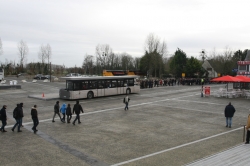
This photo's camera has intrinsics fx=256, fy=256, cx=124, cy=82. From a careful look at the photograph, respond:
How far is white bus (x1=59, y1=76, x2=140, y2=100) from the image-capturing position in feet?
84.4

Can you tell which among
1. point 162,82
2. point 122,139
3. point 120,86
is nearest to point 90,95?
point 120,86

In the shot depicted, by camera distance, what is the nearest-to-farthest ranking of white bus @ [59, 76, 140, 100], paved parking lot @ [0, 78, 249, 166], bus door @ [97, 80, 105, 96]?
paved parking lot @ [0, 78, 249, 166]
white bus @ [59, 76, 140, 100]
bus door @ [97, 80, 105, 96]

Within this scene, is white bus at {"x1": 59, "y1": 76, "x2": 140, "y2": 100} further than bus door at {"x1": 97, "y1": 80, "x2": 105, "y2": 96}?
No

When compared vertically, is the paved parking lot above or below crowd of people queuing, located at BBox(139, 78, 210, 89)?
below

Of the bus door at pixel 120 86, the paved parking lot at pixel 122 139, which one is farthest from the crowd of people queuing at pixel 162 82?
the paved parking lot at pixel 122 139

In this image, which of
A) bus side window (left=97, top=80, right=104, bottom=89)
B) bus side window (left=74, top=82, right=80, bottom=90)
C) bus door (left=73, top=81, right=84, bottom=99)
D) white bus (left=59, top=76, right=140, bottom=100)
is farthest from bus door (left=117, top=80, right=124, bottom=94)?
bus side window (left=74, top=82, right=80, bottom=90)

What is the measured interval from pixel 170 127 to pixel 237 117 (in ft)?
20.0

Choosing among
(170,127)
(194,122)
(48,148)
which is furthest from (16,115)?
(194,122)

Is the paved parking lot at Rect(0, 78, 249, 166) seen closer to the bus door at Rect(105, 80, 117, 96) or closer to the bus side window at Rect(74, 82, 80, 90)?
the bus side window at Rect(74, 82, 80, 90)

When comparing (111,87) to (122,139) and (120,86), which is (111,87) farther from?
(122,139)

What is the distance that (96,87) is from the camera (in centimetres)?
2780

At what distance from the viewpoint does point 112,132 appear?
1310 cm

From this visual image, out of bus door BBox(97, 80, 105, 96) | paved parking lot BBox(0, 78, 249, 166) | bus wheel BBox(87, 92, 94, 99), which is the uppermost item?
bus door BBox(97, 80, 105, 96)

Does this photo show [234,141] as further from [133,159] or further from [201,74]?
[201,74]
